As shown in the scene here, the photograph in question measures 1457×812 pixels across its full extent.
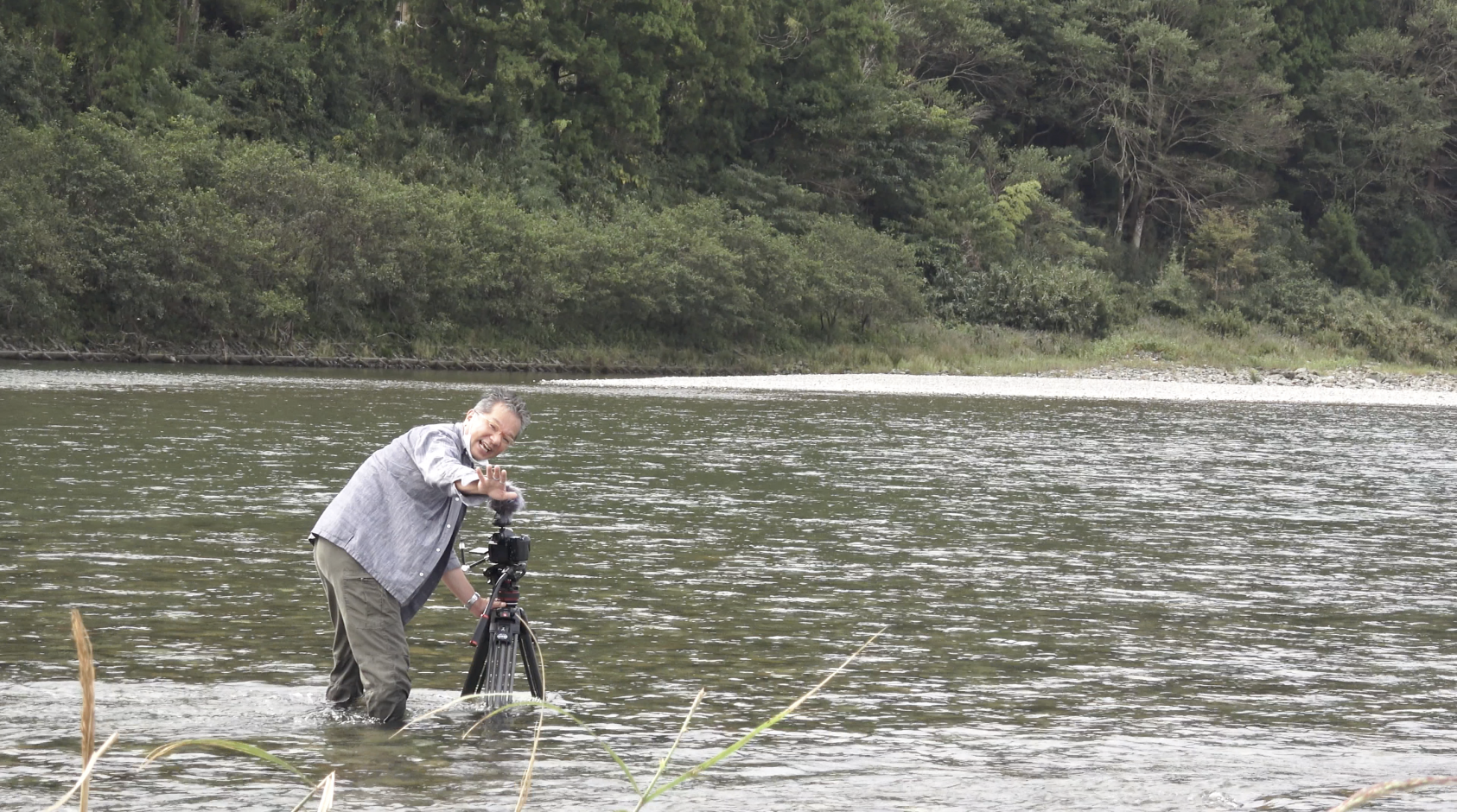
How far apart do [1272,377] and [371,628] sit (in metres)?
64.8

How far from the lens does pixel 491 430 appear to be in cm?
707

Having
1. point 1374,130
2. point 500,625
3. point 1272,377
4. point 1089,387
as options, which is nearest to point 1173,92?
point 1374,130

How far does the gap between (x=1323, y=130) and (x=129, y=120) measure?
217ft

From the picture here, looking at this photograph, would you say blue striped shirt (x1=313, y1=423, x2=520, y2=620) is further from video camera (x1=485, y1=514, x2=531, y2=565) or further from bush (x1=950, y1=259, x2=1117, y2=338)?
bush (x1=950, y1=259, x2=1117, y2=338)

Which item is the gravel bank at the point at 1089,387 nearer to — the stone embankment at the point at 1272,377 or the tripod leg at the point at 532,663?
the stone embankment at the point at 1272,377

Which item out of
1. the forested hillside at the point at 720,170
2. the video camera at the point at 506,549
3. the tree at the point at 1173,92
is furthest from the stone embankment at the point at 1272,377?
the video camera at the point at 506,549

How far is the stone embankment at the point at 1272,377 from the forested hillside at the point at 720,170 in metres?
6.80

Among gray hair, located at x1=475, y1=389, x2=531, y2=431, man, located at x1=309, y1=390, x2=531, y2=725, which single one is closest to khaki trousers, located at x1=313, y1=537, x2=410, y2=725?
man, located at x1=309, y1=390, x2=531, y2=725

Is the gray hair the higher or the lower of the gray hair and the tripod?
the higher

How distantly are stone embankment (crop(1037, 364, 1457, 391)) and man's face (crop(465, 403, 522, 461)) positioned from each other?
59147 mm

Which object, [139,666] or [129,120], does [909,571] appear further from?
[129,120]

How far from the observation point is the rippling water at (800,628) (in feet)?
24.1

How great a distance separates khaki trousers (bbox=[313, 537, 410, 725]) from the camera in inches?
295

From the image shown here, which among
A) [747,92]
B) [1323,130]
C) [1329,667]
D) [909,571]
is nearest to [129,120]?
[747,92]
